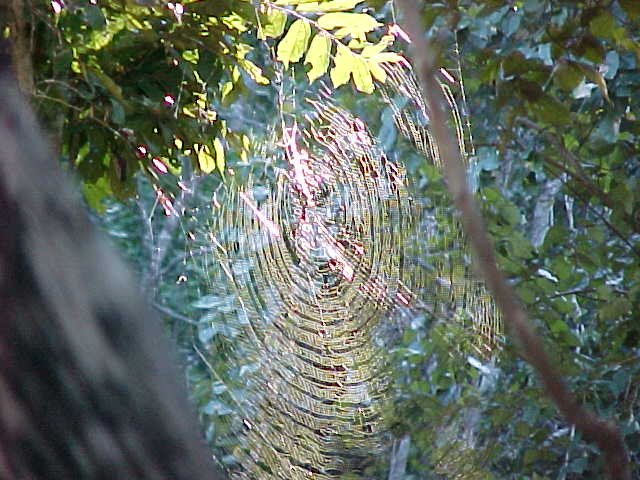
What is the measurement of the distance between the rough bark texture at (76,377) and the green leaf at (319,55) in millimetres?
1053

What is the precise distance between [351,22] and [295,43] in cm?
8

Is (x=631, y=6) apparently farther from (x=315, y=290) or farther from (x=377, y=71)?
(x=315, y=290)

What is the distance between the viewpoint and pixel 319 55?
1331 mm

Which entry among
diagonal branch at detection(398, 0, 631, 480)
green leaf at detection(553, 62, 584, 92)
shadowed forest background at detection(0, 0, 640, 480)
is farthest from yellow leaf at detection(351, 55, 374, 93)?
diagonal branch at detection(398, 0, 631, 480)

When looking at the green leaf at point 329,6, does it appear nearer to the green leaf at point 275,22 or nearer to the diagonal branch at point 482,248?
the green leaf at point 275,22

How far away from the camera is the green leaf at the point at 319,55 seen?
1320 mm

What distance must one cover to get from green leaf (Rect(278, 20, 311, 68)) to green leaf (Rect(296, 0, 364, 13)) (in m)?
0.02

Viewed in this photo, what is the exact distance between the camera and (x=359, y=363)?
1606 mm

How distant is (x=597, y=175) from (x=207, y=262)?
0.74 meters

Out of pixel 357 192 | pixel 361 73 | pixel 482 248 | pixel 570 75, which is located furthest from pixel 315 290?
pixel 482 248

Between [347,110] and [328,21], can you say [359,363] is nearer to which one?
[347,110]

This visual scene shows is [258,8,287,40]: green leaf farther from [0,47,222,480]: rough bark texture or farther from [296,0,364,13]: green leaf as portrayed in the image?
[0,47,222,480]: rough bark texture

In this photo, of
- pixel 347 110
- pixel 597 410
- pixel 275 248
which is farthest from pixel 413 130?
pixel 597 410

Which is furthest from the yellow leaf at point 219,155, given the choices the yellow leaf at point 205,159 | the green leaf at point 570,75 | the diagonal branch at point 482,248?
the diagonal branch at point 482,248
